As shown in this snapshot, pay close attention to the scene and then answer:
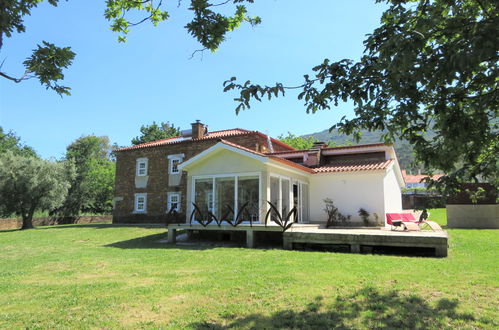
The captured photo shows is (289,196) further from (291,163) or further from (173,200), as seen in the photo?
(173,200)

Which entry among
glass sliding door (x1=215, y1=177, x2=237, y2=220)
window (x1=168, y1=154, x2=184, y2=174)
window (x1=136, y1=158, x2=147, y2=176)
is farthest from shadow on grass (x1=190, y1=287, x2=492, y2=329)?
window (x1=136, y1=158, x2=147, y2=176)

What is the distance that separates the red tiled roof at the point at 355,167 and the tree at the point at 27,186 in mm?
22569

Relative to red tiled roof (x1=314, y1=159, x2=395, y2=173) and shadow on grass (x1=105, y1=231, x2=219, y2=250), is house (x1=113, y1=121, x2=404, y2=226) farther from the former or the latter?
shadow on grass (x1=105, y1=231, x2=219, y2=250)

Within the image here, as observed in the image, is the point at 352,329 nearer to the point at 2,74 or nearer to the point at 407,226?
the point at 2,74

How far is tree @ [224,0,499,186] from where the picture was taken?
10.0 feet

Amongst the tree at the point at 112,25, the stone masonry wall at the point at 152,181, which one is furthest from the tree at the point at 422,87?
the stone masonry wall at the point at 152,181

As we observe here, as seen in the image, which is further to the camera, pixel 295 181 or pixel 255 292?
pixel 295 181

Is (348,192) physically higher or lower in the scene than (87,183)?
lower

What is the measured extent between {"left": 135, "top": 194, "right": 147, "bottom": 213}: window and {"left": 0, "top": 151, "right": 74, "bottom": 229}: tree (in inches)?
321

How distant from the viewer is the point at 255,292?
5.86m

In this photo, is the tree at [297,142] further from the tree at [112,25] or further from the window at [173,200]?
the tree at [112,25]

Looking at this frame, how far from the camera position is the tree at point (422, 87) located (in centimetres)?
306

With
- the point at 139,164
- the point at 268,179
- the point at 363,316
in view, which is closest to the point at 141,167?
the point at 139,164

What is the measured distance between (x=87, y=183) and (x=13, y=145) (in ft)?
46.8
